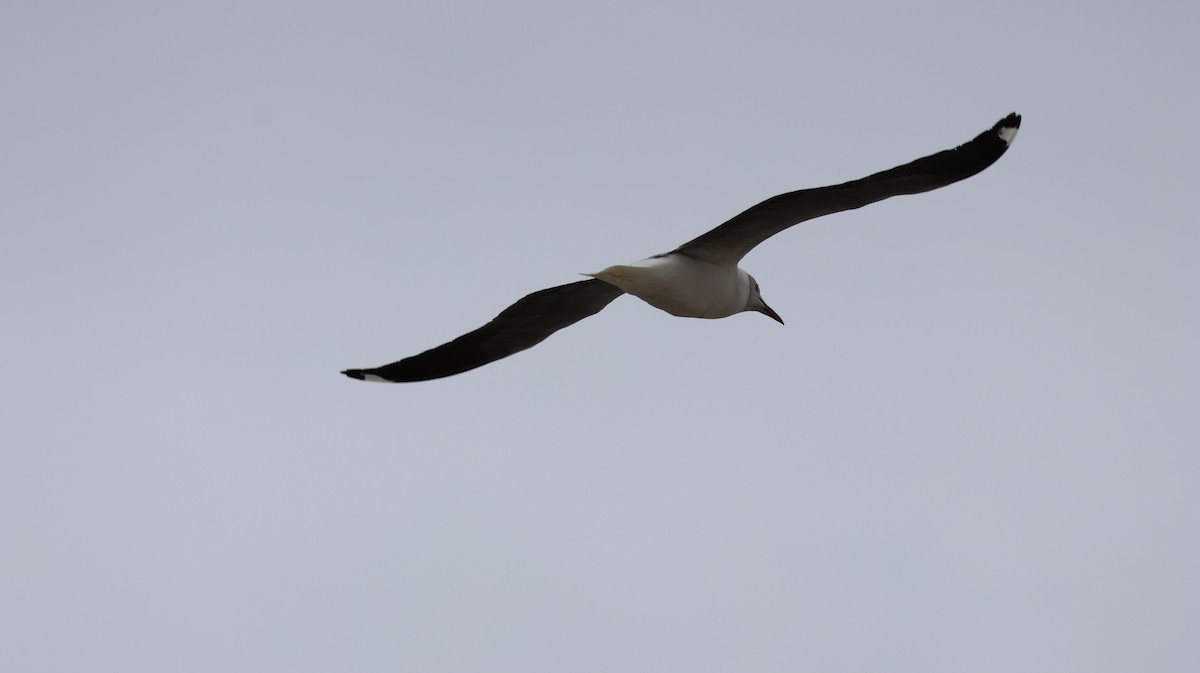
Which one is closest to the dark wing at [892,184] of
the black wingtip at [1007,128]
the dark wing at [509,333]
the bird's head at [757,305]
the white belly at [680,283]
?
the black wingtip at [1007,128]

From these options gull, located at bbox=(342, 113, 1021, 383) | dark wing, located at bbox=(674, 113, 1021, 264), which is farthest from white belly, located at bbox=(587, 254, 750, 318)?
dark wing, located at bbox=(674, 113, 1021, 264)

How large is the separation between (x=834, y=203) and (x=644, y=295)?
173cm

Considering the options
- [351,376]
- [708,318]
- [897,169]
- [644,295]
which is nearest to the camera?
[897,169]

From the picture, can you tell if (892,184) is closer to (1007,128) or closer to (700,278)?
(1007,128)

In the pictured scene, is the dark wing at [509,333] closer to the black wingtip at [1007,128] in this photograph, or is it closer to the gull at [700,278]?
the gull at [700,278]

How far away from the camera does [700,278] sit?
11.4 metres

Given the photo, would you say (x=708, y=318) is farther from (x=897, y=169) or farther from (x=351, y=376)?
(x=351, y=376)

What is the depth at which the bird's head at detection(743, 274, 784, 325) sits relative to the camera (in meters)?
13.2

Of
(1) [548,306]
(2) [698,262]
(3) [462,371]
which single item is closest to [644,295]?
(2) [698,262]

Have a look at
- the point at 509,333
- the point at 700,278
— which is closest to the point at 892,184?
the point at 700,278

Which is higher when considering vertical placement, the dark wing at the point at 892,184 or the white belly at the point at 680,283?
the dark wing at the point at 892,184

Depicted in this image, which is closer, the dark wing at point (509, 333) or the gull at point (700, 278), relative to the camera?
the gull at point (700, 278)

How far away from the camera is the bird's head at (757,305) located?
43.3 ft

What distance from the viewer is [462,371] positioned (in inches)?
501
